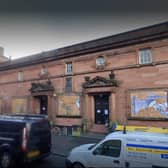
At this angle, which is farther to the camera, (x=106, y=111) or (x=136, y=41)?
(x=106, y=111)

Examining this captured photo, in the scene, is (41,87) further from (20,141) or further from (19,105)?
(20,141)

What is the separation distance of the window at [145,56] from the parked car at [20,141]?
9588 mm

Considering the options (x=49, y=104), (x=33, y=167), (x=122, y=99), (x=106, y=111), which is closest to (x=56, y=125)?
(x=49, y=104)

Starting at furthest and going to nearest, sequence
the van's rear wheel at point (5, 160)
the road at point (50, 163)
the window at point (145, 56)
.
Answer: the window at point (145, 56) → the road at point (50, 163) → the van's rear wheel at point (5, 160)

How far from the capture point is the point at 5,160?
6.92 m

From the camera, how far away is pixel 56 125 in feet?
57.4

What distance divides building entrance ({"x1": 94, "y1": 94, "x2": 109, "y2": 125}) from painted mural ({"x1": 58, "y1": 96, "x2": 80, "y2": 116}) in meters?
1.80

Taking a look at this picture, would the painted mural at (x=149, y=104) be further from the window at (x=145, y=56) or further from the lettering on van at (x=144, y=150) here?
the lettering on van at (x=144, y=150)

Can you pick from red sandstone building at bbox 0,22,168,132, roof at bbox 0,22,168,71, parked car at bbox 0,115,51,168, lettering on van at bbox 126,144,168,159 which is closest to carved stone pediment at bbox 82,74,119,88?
red sandstone building at bbox 0,22,168,132

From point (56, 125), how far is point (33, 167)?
10.2 meters

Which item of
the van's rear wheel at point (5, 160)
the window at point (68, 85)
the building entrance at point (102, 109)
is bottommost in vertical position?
the van's rear wheel at point (5, 160)

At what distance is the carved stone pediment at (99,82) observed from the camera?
47.4ft

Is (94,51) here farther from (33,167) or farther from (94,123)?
(33,167)

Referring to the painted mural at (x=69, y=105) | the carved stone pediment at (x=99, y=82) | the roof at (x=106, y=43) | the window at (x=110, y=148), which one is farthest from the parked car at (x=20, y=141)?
the roof at (x=106, y=43)
